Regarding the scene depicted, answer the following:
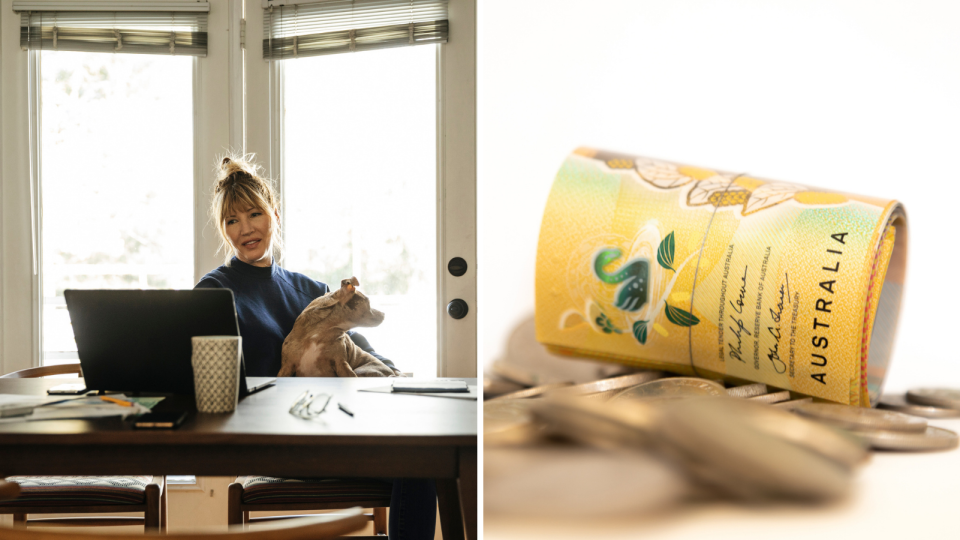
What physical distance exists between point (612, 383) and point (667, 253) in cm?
3

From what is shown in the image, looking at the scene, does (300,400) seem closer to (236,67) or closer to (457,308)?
(457,308)

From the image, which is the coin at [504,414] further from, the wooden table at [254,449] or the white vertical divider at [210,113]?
the white vertical divider at [210,113]

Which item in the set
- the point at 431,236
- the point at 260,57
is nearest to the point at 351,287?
the point at 431,236

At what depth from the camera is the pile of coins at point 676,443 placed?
7 cm

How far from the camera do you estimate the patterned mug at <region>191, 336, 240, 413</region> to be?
30.5 inches

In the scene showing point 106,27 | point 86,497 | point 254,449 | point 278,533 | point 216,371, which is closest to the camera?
point 278,533

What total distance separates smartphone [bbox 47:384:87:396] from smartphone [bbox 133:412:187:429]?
0.89 feet

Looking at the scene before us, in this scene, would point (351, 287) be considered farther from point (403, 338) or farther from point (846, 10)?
point (846, 10)

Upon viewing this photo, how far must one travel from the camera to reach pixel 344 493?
1131mm

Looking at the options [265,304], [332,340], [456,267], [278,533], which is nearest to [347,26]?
[456,267]

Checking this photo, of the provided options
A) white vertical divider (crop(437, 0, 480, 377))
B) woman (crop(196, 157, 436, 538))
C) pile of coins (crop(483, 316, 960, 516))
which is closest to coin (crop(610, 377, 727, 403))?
pile of coins (crop(483, 316, 960, 516))

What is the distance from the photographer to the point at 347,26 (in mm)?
1924

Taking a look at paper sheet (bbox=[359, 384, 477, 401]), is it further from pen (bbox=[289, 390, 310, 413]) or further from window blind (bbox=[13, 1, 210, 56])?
window blind (bbox=[13, 1, 210, 56])

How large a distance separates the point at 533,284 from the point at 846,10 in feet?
0.22
